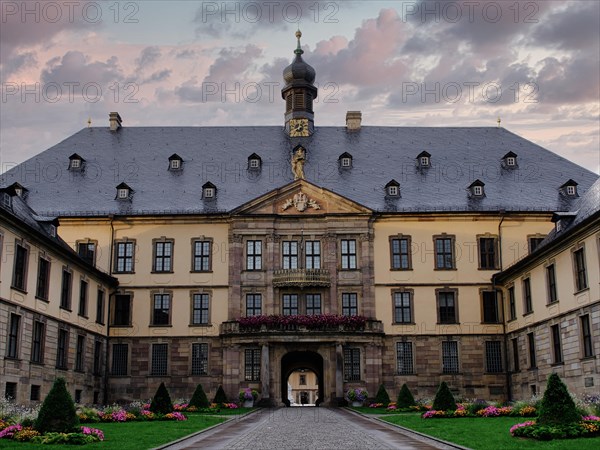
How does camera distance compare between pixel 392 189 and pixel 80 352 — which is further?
pixel 392 189

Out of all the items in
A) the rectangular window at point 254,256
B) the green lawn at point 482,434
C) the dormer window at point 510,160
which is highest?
the dormer window at point 510,160

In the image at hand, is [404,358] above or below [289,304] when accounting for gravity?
below

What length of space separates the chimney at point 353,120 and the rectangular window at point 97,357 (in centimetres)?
2585

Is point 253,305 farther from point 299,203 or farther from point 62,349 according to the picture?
point 62,349

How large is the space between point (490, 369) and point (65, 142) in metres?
36.1

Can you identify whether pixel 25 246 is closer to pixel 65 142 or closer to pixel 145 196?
pixel 145 196

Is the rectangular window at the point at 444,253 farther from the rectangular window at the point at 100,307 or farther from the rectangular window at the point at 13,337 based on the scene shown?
the rectangular window at the point at 13,337

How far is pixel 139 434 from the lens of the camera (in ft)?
87.3

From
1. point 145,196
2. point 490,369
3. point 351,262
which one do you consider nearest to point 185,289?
Answer: point 145,196

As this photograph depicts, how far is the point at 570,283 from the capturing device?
40812mm

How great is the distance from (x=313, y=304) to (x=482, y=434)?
2953 centimetres

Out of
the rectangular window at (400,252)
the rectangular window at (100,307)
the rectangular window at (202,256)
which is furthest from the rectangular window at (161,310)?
the rectangular window at (400,252)

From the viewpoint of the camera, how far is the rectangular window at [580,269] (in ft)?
129

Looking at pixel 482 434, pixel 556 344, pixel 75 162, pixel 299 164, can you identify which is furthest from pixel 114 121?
pixel 482 434
